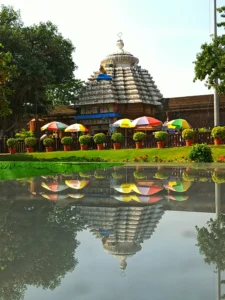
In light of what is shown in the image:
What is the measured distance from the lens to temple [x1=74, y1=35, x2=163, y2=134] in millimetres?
36969

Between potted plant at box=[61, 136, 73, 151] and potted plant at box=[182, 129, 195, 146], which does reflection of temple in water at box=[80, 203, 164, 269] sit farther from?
potted plant at box=[61, 136, 73, 151]

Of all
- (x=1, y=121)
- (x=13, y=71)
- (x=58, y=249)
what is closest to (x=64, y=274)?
(x=58, y=249)

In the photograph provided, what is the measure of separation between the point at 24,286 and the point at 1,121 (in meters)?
35.6

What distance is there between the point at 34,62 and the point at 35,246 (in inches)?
1241

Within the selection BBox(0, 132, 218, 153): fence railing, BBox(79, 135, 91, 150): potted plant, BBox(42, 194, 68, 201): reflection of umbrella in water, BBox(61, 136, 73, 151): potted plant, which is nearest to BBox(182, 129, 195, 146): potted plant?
BBox(0, 132, 218, 153): fence railing

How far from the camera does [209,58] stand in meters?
22.7

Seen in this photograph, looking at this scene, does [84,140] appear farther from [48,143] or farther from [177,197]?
[177,197]

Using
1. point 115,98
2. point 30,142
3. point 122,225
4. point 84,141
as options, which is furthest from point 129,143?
point 122,225

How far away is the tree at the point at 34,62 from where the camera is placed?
33938 millimetres

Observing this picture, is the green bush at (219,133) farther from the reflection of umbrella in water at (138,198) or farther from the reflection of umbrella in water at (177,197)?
the reflection of umbrella in water at (138,198)

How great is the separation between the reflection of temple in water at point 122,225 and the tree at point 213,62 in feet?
57.4

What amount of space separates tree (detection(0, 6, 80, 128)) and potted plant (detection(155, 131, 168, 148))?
12770mm

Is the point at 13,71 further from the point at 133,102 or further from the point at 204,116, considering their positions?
the point at 204,116

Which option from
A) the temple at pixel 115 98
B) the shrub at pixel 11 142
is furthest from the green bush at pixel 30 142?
the temple at pixel 115 98
